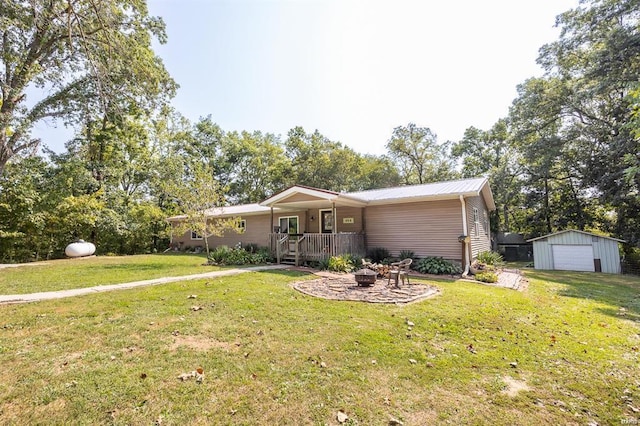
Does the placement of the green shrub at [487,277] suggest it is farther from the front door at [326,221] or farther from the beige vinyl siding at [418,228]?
the front door at [326,221]

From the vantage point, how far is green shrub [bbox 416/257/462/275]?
34.9 feet

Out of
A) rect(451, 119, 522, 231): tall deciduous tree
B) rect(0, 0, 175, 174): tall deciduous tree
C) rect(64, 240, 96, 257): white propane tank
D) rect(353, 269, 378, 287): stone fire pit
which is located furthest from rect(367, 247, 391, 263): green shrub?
rect(64, 240, 96, 257): white propane tank

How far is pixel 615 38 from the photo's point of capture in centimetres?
1482

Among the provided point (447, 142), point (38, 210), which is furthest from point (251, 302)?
point (447, 142)

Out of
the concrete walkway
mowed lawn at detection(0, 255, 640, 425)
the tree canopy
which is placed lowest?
mowed lawn at detection(0, 255, 640, 425)

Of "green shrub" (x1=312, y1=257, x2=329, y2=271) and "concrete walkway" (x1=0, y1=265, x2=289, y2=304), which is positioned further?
"green shrub" (x1=312, y1=257, x2=329, y2=271)

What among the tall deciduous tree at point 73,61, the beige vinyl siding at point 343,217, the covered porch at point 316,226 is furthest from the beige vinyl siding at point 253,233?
the tall deciduous tree at point 73,61

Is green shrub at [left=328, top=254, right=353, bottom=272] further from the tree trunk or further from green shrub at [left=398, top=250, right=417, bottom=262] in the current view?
the tree trunk

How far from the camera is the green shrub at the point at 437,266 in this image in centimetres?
1064

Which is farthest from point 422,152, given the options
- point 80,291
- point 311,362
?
point 311,362

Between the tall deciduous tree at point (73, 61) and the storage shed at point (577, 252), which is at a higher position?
the tall deciduous tree at point (73, 61)

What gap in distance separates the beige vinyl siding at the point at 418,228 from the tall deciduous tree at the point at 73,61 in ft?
35.5

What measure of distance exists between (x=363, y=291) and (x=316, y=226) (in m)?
8.62

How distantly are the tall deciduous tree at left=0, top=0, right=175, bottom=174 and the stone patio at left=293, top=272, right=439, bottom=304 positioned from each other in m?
7.87
